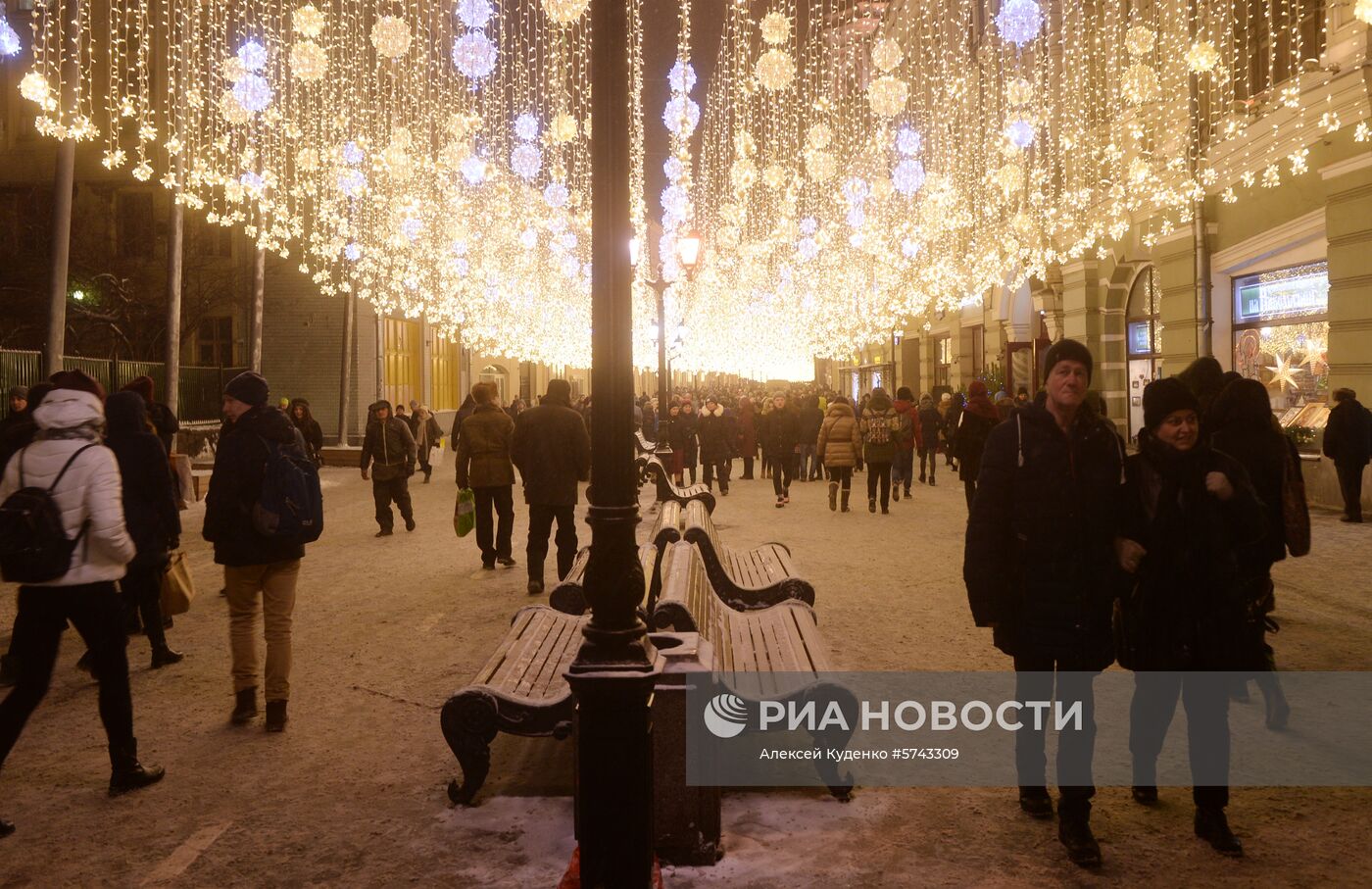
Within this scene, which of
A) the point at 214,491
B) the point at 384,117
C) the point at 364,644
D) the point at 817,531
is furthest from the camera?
the point at 384,117

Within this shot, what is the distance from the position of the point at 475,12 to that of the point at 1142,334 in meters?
18.0

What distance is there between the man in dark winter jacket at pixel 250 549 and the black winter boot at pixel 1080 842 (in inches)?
164

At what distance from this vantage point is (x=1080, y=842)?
13.5 ft

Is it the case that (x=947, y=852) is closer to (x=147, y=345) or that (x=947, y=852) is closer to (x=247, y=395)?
(x=247, y=395)

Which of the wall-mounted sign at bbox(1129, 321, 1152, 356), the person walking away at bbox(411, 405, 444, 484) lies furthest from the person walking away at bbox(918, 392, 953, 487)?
the person walking away at bbox(411, 405, 444, 484)

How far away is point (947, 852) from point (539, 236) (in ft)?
128

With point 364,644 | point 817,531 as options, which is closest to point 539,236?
point 817,531

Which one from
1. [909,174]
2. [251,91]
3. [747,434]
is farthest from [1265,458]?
[747,434]

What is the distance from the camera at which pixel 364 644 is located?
797cm

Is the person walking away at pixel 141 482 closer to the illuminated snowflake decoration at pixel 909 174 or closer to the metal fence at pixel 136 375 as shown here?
the metal fence at pixel 136 375

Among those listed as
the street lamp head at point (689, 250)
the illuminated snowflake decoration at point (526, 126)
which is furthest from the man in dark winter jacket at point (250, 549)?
the street lamp head at point (689, 250)

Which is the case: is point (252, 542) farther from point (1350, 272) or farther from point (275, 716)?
point (1350, 272)

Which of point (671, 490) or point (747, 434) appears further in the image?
point (747, 434)

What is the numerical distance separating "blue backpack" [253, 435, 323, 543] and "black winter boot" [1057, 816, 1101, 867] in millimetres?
4099
